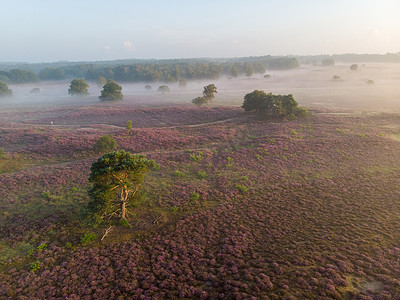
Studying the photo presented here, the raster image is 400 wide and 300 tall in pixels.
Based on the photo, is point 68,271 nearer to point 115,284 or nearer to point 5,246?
point 115,284

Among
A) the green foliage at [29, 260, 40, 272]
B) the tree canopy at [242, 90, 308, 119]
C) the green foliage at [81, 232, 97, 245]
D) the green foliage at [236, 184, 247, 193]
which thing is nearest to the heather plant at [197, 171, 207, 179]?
the green foliage at [236, 184, 247, 193]

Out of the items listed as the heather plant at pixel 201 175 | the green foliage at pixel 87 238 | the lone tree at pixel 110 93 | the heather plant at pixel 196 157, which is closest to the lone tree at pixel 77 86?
the lone tree at pixel 110 93

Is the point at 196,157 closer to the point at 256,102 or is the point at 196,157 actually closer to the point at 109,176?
the point at 109,176

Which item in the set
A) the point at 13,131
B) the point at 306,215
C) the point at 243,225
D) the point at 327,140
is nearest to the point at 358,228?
the point at 306,215

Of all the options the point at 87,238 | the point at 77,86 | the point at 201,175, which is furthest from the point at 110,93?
the point at 87,238

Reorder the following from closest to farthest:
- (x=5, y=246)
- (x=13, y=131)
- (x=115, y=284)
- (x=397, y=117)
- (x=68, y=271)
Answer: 1. (x=115, y=284)
2. (x=68, y=271)
3. (x=5, y=246)
4. (x=13, y=131)
5. (x=397, y=117)
